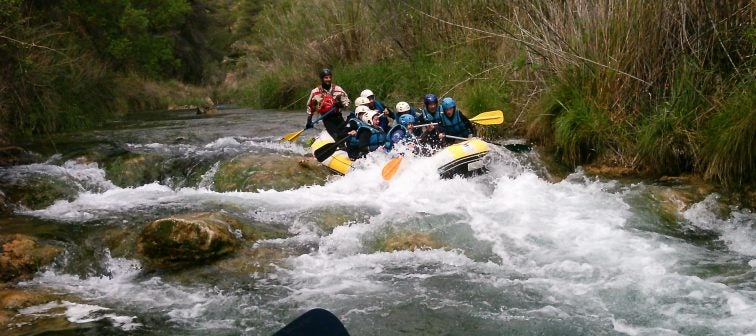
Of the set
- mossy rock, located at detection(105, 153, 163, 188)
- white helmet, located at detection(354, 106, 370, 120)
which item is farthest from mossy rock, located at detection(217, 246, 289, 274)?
white helmet, located at detection(354, 106, 370, 120)

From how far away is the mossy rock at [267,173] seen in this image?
7891 millimetres

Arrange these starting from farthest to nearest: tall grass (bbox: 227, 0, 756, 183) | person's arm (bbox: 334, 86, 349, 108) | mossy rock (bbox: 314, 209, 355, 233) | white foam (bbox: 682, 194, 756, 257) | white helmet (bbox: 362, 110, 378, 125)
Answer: person's arm (bbox: 334, 86, 349, 108)
white helmet (bbox: 362, 110, 378, 125)
tall grass (bbox: 227, 0, 756, 183)
mossy rock (bbox: 314, 209, 355, 233)
white foam (bbox: 682, 194, 756, 257)

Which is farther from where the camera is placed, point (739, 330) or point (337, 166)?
point (337, 166)

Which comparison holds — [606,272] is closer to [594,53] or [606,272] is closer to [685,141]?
→ [685,141]

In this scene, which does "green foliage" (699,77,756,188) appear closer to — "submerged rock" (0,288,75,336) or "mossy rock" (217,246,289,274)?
"mossy rock" (217,246,289,274)

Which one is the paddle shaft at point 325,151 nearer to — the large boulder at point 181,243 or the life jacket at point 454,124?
the life jacket at point 454,124

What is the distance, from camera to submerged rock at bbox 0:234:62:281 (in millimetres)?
5047

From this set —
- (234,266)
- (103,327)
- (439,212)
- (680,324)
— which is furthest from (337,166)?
(680,324)

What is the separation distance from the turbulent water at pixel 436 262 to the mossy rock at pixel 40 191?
0.52 ft

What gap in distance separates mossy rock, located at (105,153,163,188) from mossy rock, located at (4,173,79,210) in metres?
0.70

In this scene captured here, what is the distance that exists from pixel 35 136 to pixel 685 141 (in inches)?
362

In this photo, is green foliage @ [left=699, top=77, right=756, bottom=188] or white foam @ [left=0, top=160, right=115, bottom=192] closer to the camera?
green foliage @ [left=699, top=77, right=756, bottom=188]

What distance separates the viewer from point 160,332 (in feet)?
13.7

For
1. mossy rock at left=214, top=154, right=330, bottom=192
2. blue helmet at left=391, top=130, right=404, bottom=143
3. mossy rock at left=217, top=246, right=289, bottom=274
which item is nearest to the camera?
mossy rock at left=217, top=246, right=289, bottom=274
